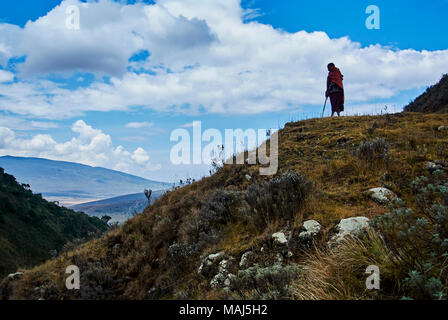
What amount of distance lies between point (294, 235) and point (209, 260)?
5.64 feet

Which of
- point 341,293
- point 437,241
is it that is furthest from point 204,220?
point 437,241

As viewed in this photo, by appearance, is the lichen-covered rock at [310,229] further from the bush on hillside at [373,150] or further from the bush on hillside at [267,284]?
the bush on hillside at [373,150]

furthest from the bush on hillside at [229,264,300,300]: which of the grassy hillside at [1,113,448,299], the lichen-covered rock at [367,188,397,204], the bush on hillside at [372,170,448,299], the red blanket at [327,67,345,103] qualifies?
the red blanket at [327,67,345,103]

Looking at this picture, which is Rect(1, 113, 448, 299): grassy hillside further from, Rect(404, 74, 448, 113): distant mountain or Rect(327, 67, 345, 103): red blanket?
Rect(404, 74, 448, 113): distant mountain

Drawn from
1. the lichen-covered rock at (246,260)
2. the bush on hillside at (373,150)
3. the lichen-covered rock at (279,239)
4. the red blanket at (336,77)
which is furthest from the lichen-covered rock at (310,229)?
the red blanket at (336,77)

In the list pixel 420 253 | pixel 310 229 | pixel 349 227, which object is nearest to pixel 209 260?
pixel 310 229

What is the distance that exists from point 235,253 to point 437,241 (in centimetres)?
304

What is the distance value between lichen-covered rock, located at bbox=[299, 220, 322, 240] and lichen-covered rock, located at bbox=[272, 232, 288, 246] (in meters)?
0.26

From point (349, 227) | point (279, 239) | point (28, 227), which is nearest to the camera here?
point (349, 227)

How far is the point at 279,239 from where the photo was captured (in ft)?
14.5

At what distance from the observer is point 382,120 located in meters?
10.5

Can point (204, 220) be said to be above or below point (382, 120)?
below

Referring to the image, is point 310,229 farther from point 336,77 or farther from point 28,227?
point 28,227
